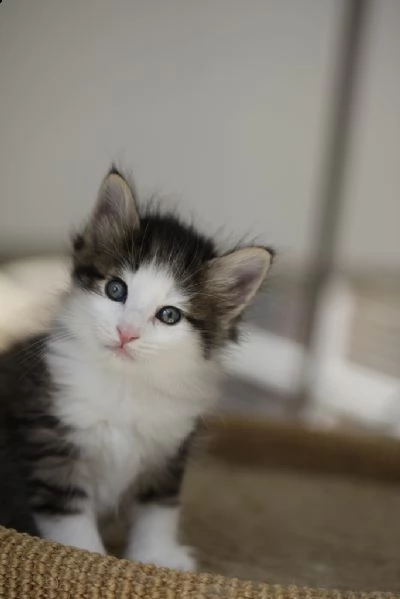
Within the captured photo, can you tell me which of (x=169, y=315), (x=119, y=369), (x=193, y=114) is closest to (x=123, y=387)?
Result: (x=119, y=369)

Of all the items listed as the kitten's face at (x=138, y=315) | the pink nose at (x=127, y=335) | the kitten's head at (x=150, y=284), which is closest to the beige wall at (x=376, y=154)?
the kitten's head at (x=150, y=284)

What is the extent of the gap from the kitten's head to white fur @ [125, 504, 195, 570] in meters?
0.31

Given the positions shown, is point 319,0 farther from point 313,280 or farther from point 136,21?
point 313,280

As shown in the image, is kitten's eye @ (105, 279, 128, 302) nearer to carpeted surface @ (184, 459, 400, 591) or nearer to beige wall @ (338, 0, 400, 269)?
carpeted surface @ (184, 459, 400, 591)

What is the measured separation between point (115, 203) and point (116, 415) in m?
0.37

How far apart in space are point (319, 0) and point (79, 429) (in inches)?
88.6

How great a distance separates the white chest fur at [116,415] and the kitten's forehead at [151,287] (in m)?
0.13

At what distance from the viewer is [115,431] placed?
1.50 meters

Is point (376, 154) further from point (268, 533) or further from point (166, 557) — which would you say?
point (166, 557)

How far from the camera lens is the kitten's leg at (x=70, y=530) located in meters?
1.41

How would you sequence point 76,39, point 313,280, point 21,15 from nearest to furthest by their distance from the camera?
point 21,15 → point 76,39 → point 313,280

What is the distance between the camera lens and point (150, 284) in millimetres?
1425

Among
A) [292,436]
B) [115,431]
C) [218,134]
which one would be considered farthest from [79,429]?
[218,134]

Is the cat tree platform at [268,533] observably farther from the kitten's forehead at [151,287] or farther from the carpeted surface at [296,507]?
the kitten's forehead at [151,287]
